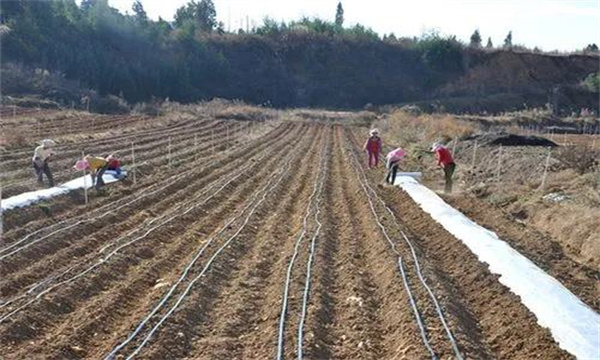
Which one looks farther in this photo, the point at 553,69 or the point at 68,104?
the point at 553,69

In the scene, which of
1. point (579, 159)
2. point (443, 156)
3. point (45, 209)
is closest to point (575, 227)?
point (443, 156)

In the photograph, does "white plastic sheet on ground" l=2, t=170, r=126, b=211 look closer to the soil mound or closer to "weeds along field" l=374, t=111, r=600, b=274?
"weeds along field" l=374, t=111, r=600, b=274

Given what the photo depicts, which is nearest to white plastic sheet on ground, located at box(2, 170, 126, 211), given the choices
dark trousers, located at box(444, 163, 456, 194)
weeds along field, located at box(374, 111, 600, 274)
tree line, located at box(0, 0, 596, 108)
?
dark trousers, located at box(444, 163, 456, 194)

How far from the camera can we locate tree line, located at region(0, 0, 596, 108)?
53031 millimetres

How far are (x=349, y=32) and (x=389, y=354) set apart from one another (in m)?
73.7

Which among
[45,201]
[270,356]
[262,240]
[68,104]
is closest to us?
[270,356]

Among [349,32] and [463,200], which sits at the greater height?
[349,32]

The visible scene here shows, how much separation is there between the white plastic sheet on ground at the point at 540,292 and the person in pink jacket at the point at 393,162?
156 inches

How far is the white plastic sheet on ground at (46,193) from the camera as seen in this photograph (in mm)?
11312

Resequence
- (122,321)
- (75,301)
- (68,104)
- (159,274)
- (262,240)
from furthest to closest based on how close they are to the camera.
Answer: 1. (68,104)
2. (262,240)
3. (159,274)
4. (75,301)
5. (122,321)

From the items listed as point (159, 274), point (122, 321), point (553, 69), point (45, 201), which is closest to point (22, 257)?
point (159, 274)

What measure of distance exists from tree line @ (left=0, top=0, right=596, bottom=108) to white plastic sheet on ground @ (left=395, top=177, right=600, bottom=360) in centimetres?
4536

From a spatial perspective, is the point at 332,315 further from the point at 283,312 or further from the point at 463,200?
the point at 463,200

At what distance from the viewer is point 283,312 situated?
22.5ft
